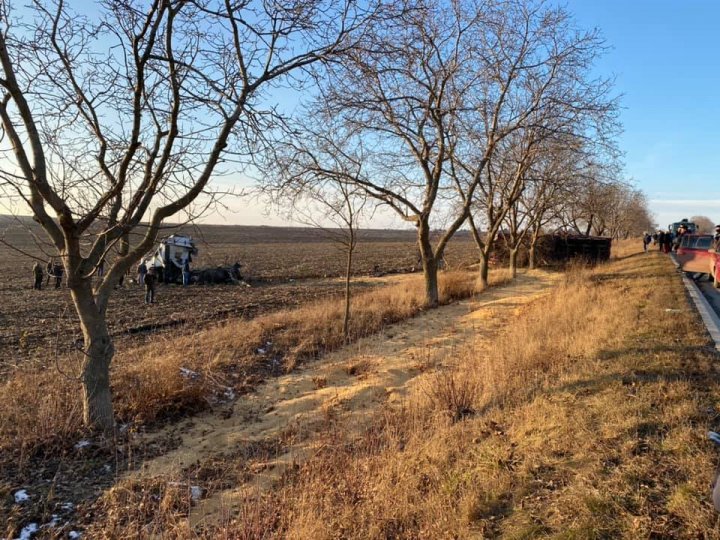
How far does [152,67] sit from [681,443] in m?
6.55

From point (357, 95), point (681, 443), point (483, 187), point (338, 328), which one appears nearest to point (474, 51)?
point (357, 95)

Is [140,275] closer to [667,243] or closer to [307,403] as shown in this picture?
[307,403]

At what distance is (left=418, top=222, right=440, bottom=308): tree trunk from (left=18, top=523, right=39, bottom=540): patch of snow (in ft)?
42.8

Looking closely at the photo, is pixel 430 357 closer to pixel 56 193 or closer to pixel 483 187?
pixel 56 193

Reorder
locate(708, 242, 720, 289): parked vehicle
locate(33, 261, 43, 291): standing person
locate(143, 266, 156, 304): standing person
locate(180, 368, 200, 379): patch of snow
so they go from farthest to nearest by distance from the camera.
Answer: locate(33, 261, 43, 291): standing person, locate(143, 266, 156, 304): standing person, locate(708, 242, 720, 289): parked vehicle, locate(180, 368, 200, 379): patch of snow

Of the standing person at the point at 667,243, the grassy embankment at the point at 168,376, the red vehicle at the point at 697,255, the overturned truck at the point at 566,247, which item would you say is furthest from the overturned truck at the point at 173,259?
the standing person at the point at 667,243

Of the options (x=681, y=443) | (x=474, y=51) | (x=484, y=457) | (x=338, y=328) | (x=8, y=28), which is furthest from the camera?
(x=474, y=51)

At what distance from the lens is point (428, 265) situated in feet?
→ 53.3

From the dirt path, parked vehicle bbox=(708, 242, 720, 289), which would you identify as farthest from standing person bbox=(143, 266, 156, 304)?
parked vehicle bbox=(708, 242, 720, 289)

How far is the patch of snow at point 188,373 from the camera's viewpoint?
26.2 feet

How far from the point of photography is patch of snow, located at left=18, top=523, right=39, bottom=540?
4.02m

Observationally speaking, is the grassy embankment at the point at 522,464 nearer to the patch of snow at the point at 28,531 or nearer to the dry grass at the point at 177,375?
the patch of snow at the point at 28,531

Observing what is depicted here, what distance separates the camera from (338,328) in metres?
12.3

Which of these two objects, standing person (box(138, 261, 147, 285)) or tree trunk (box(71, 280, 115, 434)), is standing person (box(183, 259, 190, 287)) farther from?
tree trunk (box(71, 280, 115, 434))
